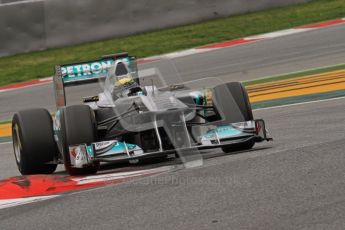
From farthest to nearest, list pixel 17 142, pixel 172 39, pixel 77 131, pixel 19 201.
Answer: pixel 172 39, pixel 17 142, pixel 77 131, pixel 19 201

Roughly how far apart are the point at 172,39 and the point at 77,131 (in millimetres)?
11602

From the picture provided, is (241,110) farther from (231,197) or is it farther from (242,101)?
(231,197)

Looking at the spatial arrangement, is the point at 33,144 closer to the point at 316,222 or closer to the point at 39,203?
the point at 39,203

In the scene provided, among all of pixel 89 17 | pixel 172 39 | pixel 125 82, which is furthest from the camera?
pixel 89 17

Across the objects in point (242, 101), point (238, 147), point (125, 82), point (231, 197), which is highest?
point (125, 82)

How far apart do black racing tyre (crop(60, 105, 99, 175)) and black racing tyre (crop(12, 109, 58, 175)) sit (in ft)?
2.70

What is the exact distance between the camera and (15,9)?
1936cm

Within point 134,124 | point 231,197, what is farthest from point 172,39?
point 231,197

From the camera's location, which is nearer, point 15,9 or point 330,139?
point 330,139

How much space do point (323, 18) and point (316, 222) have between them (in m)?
14.8

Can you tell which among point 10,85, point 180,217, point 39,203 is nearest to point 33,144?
point 39,203

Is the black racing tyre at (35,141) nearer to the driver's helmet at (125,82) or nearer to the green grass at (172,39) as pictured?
the driver's helmet at (125,82)

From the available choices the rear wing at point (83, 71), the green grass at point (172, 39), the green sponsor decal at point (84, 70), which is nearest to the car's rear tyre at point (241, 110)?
the rear wing at point (83, 71)

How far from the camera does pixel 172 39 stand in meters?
19.5
